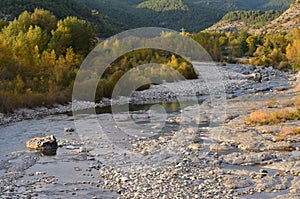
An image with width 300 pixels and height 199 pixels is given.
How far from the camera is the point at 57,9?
322ft

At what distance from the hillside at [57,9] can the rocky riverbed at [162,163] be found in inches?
2501

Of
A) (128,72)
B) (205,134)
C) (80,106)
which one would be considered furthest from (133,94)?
(205,134)

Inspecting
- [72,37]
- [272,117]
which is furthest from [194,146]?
[72,37]

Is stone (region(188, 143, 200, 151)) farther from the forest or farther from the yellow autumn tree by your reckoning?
the yellow autumn tree

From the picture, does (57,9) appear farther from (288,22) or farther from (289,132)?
(289,132)

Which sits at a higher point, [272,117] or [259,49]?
[259,49]

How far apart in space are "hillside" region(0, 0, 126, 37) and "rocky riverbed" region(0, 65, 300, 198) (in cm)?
6352

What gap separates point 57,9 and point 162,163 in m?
86.5

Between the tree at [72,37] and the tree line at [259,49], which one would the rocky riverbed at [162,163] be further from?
the tree line at [259,49]

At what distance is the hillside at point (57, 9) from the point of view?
86.8 m

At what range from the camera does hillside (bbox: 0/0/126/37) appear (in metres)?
86.8

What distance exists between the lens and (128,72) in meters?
53.3

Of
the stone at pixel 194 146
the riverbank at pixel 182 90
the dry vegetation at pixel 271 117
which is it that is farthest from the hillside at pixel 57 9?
the stone at pixel 194 146

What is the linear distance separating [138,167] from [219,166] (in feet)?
12.0
